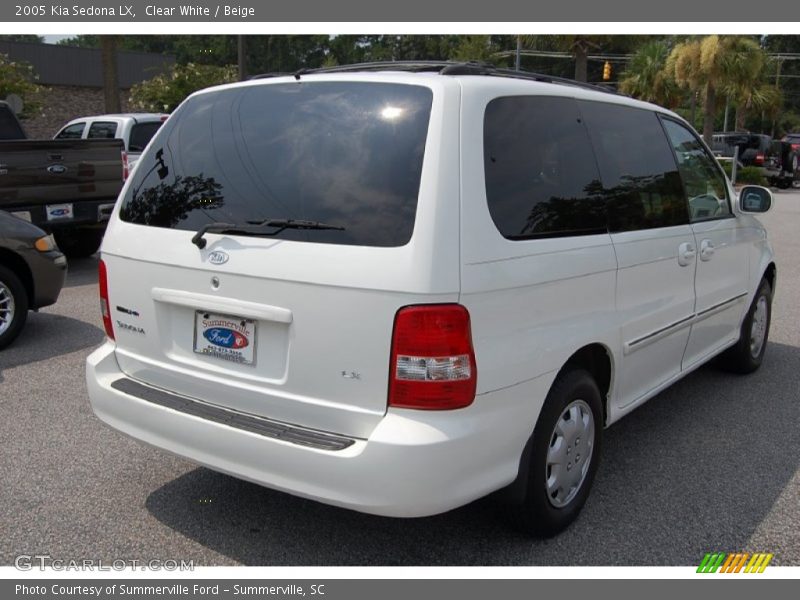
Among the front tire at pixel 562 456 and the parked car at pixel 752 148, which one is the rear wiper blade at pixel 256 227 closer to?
the front tire at pixel 562 456

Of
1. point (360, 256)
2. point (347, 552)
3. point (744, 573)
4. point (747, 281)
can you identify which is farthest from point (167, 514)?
point (747, 281)

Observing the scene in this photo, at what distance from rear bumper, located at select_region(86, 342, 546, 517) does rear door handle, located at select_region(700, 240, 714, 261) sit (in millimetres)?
1939

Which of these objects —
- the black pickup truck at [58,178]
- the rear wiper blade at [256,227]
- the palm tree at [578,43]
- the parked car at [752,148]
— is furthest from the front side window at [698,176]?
the parked car at [752,148]

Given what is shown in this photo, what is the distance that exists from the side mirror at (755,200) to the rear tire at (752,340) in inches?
30.3

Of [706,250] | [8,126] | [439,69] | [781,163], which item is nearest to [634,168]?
[706,250]

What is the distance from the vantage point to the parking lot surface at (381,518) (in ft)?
10.8

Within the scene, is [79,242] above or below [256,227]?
below

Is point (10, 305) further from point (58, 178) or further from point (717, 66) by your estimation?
point (717, 66)

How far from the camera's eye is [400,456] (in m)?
2.68

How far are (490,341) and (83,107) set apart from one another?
1467 inches

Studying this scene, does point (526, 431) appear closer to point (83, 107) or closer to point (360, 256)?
point (360, 256)

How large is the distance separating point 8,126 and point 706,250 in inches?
346

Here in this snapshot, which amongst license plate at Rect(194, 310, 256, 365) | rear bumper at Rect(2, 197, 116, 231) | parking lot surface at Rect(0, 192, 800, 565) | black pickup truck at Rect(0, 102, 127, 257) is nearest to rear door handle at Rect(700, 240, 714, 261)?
parking lot surface at Rect(0, 192, 800, 565)

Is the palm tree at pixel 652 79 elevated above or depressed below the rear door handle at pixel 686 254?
above
